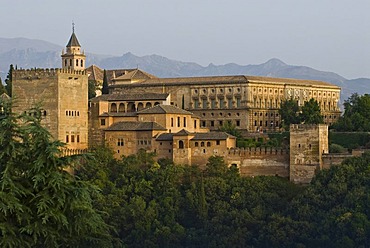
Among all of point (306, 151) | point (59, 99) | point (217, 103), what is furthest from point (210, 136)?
point (217, 103)

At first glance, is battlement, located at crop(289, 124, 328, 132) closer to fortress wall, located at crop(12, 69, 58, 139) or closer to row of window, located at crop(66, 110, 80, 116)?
row of window, located at crop(66, 110, 80, 116)

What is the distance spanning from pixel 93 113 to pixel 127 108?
15.4ft

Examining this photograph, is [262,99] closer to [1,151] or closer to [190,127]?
[190,127]

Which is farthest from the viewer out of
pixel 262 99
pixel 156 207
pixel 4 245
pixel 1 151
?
pixel 262 99

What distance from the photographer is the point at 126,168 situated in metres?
50.5

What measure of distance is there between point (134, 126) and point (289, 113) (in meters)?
13.9

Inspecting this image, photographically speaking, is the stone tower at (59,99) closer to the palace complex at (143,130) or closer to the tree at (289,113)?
the palace complex at (143,130)

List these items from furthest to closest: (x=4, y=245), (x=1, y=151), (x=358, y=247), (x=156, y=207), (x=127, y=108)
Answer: (x=127, y=108), (x=156, y=207), (x=358, y=247), (x=1, y=151), (x=4, y=245)

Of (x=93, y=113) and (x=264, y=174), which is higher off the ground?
(x=93, y=113)

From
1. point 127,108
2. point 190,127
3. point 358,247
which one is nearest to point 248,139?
Result: point 190,127

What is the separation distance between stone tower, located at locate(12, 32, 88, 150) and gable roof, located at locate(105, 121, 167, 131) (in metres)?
1.75

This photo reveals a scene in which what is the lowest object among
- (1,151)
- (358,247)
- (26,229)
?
(358,247)

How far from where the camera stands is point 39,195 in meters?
22.5

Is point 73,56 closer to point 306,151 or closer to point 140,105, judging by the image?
point 140,105
